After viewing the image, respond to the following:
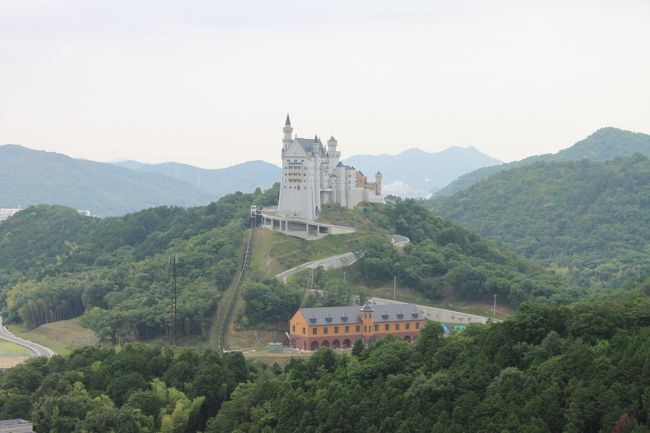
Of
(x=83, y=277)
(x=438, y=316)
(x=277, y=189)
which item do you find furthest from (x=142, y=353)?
(x=277, y=189)

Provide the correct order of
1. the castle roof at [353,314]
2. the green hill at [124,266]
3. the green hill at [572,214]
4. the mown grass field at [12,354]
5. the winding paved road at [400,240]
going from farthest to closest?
the green hill at [572,214] → the winding paved road at [400,240] → the green hill at [124,266] → the mown grass field at [12,354] → the castle roof at [353,314]

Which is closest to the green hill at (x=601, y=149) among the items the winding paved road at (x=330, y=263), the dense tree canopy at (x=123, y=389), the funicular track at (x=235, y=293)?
the funicular track at (x=235, y=293)

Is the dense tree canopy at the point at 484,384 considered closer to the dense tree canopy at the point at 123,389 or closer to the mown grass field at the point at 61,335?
the dense tree canopy at the point at 123,389

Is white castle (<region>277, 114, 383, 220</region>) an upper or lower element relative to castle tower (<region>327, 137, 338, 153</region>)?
lower

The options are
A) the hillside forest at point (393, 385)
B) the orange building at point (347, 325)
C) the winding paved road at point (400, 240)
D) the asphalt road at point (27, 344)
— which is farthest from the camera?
the winding paved road at point (400, 240)

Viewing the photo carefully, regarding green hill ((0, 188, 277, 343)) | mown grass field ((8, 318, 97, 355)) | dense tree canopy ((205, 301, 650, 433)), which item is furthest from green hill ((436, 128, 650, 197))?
dense tree canopy ((205, 301, 650, 433))

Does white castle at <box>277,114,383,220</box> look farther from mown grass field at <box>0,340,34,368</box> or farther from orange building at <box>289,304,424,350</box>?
mown grass field at <box>0,340,34,368</box>
